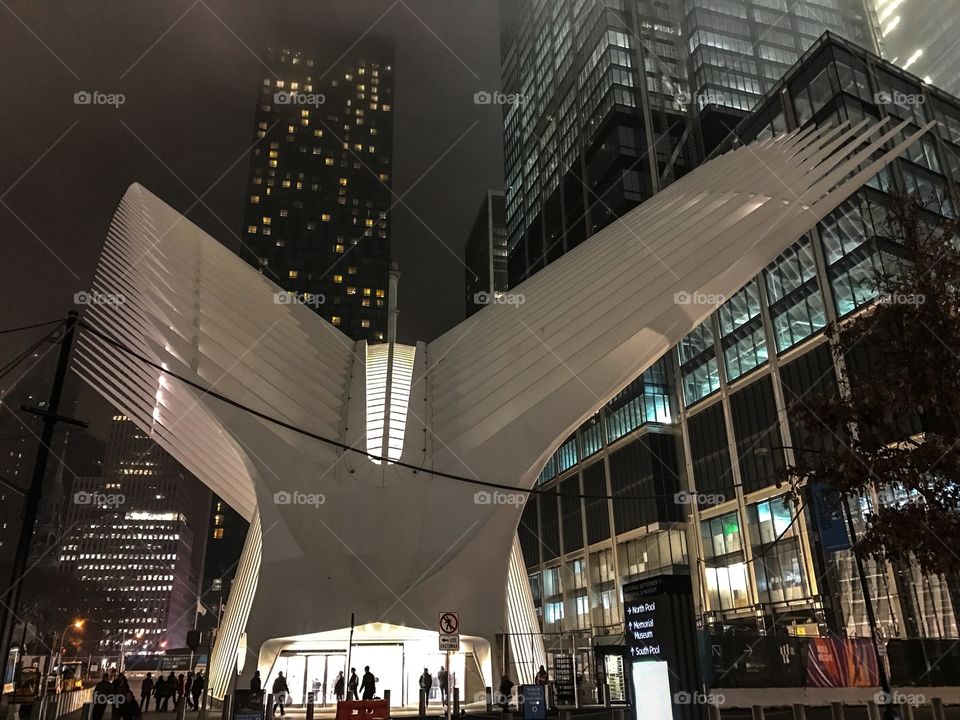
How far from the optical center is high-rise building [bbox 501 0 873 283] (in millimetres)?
61812

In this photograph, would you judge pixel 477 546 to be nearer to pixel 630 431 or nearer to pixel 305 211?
pixel 630 431

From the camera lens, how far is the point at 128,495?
6900 inches

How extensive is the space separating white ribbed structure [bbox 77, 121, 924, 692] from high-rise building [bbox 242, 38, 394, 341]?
327ft

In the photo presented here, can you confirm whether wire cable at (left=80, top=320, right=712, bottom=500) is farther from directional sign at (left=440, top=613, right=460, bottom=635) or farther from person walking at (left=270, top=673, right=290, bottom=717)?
person walking at (left=270, top=673, right=290, bottom=717)

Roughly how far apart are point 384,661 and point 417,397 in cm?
809

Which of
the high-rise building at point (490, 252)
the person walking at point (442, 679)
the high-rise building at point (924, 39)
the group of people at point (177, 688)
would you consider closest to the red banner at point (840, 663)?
the person walking at point (442, 679)

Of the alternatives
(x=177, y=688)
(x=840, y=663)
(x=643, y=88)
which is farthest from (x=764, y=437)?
(x=643, y=88)

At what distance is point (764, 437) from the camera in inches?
1655

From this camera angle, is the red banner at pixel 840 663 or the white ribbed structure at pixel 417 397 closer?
the red banner at pixel 840 663

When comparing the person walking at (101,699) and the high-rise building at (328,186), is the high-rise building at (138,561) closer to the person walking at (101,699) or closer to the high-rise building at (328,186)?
the high-rise building at (328,186)

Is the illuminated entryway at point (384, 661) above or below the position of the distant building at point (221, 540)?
below

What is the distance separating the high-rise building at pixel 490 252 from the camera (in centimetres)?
12031

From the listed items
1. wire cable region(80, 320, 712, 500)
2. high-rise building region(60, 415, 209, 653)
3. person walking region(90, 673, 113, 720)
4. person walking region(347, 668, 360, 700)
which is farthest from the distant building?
wire cable region(80, 320, 712, 500)

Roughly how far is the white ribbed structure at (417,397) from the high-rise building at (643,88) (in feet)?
130
